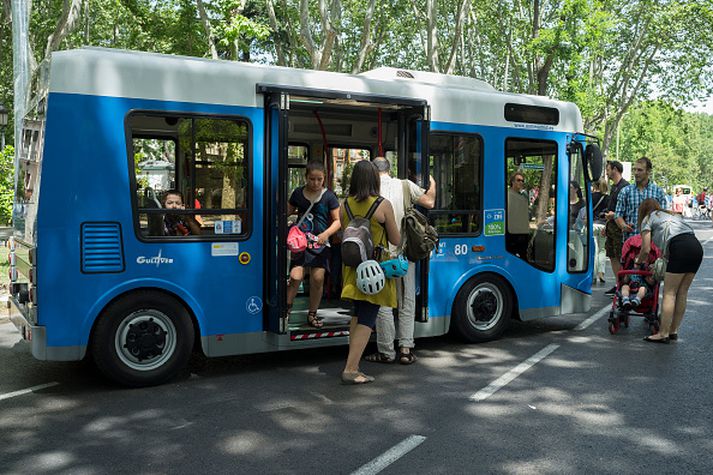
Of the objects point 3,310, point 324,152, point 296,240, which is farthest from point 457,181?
point 3,310

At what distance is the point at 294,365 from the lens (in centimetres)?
741

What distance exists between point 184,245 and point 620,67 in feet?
97.4

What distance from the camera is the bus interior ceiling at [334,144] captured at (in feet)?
26.8

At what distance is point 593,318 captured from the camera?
1027 centimetres

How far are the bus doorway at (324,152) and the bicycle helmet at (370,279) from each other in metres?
0.83

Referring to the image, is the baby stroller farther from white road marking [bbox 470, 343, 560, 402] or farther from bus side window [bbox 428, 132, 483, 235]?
bus side window [bbox 428, 132, 483, 235]

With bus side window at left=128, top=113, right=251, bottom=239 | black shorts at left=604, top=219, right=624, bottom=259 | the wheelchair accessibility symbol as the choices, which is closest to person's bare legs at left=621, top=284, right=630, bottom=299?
black shorts at left=604, top=219, right=624, bottom=259

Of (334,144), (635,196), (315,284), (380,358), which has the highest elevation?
(334,144)

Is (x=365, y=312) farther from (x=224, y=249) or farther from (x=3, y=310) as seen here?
(x=3, y=310)

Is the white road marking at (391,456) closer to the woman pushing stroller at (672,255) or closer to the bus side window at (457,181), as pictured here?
the bus side window at (457,181)

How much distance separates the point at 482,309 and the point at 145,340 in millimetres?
3773

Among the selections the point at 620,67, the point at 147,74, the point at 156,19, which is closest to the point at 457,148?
the point at 147,74

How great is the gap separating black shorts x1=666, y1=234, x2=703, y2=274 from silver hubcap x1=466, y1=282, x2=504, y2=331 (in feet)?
6.12

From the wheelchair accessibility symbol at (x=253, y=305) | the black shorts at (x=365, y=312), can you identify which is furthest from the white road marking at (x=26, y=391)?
the black shorts at (x=365, y=312)
